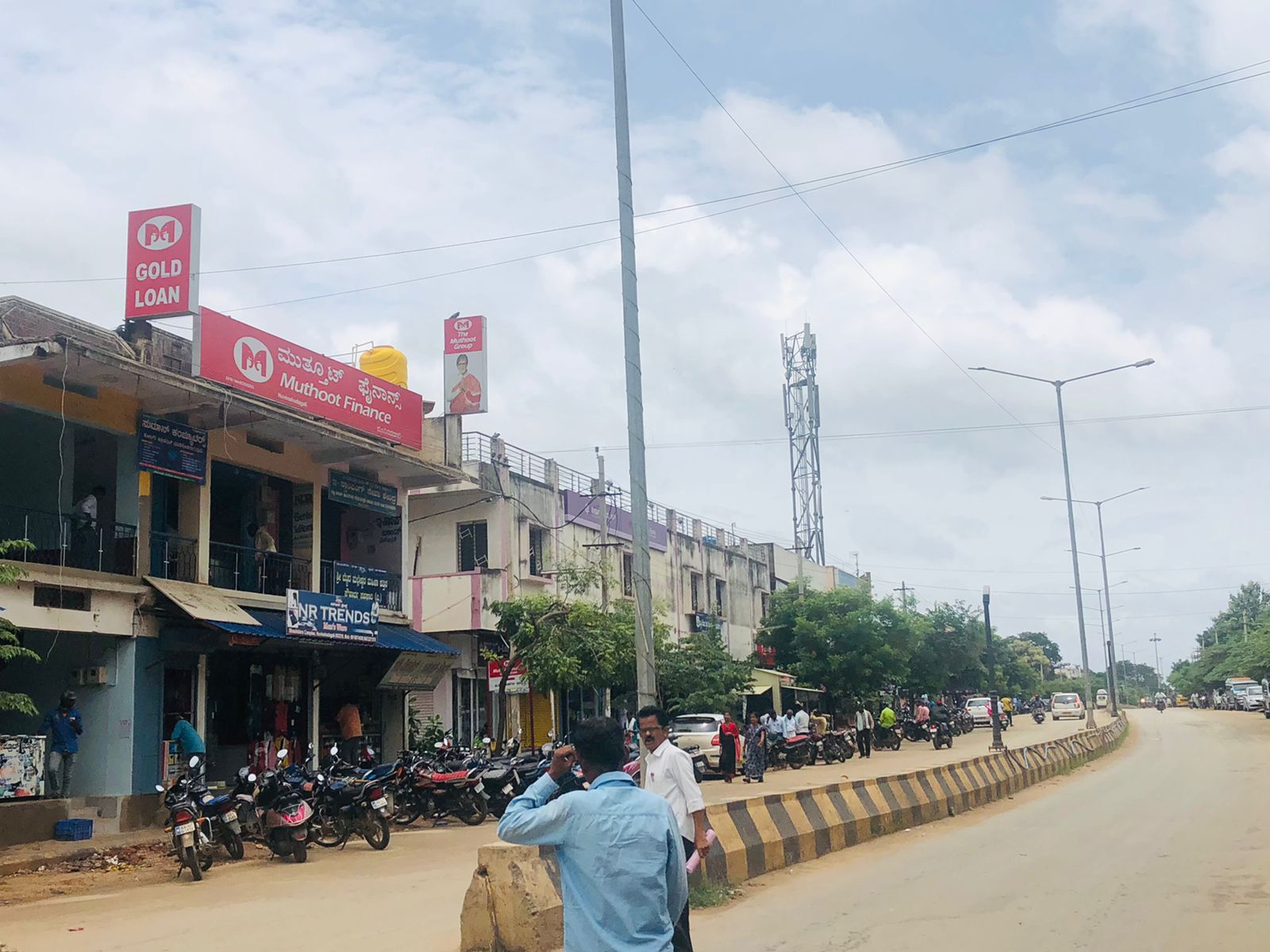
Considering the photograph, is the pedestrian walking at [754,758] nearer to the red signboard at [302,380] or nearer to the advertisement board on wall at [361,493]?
the advertisement board on wall at [361,493]

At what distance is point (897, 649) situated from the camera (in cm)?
4362

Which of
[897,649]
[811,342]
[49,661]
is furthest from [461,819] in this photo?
[811,342]

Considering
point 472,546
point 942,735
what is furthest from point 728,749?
point 942,735

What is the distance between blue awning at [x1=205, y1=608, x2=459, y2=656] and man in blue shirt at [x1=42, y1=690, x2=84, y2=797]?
2.21 meters

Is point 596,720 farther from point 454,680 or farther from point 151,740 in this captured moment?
point 454,680

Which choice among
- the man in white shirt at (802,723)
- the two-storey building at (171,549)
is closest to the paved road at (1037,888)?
the two-storey building at (171,549)

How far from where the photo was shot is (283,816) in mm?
14180

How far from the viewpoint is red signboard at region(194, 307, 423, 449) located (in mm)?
18672

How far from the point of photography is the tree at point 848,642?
42656mm

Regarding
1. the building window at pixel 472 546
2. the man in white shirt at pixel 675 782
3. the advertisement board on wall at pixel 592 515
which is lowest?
the man in white shirt at pixel 675 782

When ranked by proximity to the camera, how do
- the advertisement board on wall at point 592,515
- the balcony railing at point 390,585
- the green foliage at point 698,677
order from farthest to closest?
the advertisement board on wall at point 592,515 → the green foliage at point 698,677 → the balcony railing at point 390,585

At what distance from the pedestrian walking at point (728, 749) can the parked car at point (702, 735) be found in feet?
1.02

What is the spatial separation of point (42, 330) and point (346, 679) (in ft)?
34.5

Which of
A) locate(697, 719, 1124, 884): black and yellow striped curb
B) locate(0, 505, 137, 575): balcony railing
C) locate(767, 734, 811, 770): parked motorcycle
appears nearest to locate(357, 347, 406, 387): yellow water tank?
locate(0, 505, 137, 575): balcony railing
